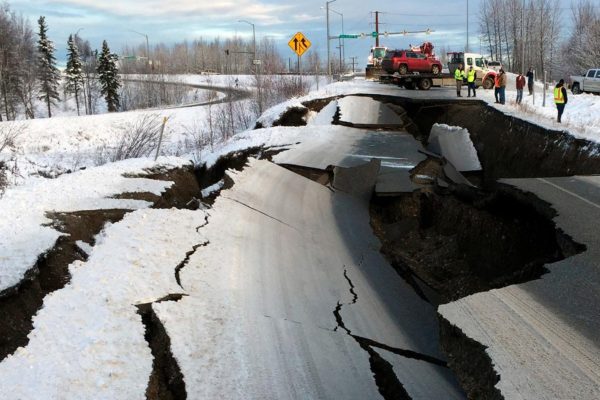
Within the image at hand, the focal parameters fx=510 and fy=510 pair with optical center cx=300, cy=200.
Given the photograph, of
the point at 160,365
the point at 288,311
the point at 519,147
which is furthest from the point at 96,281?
the point at 519,147

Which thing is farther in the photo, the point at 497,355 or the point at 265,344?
the point at 265,344

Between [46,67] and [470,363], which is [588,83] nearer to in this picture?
[470,363]

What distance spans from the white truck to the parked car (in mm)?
9734

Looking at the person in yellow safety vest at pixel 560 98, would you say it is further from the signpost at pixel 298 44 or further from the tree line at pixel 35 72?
the tree line at pixel 35 72

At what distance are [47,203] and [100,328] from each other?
327 cm

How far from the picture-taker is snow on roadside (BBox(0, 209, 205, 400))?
11.3 ft

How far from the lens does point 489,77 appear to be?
112 feet

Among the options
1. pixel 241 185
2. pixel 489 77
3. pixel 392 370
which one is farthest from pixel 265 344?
pixel 489 77

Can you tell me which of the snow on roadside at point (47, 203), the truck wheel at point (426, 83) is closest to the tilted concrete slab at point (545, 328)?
the snow on roadside at point (47, 203)

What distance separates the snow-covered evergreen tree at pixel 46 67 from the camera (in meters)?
64.4

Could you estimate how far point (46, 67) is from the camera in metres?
65.2

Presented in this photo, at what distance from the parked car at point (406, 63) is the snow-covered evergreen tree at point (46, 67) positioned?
45.8 m

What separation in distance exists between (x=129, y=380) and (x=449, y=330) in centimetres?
256

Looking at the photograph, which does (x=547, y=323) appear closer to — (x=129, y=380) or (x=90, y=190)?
(x=129, y=380)
